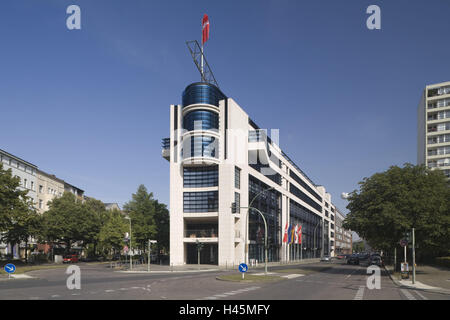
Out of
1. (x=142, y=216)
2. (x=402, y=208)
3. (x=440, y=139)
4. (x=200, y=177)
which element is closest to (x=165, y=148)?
(x=200, y=177)

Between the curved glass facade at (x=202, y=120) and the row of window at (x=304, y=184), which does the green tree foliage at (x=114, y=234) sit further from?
the row of window at (x=304, y=184)

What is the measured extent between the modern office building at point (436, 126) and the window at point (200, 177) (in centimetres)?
5179

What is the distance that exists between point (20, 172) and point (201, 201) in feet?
114

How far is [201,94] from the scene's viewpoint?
2277 inches

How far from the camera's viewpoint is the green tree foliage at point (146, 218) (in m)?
68.2

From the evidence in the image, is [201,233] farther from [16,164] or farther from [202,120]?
[16,164]

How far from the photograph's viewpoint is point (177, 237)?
58.1 metres

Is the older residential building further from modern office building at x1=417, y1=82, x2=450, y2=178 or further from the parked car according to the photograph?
modern office building at x1=417, y1=82, x2=450, y2=178

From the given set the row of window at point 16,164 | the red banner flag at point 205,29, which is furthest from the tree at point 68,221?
the red banner flag at point 205,29

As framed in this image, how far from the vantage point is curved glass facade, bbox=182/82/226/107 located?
57.8 meters

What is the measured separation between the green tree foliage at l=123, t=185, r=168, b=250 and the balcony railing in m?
11.0
